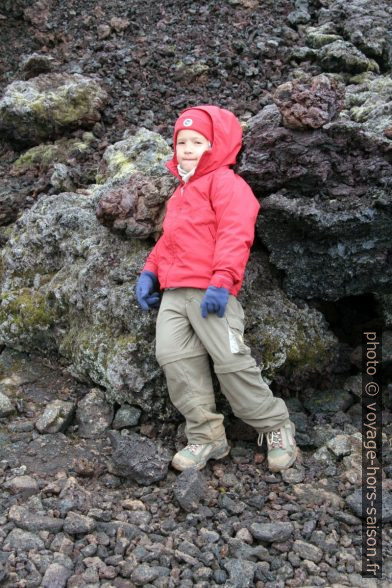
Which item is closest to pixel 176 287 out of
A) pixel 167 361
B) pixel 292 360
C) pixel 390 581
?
pixel 167 361

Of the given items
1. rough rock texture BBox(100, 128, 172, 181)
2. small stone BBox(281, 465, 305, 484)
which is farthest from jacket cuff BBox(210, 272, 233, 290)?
rough rock texture BBox(100, 128, 172, 181)

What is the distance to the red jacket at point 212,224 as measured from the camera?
4.65 metres

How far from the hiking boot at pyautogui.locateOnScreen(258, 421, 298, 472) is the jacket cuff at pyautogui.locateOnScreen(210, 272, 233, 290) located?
129 cm

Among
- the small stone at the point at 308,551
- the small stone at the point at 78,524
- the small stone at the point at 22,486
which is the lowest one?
the small stone at the point at 308,551

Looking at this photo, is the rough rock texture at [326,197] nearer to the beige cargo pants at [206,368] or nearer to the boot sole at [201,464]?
the beige cargo pants at [206,368]

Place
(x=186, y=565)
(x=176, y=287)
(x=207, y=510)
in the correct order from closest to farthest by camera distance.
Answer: (x=186, y=565)
(x=207, y=510)
(x=176, y=287)

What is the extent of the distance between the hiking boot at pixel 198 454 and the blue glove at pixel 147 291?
121cm

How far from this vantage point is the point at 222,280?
4.55m

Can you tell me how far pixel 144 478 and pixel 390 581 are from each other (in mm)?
1877

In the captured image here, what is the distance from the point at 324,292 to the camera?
548cm

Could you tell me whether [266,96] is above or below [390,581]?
above

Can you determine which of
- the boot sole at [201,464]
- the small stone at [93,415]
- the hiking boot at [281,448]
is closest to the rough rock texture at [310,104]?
the hiking boot at [281,448]

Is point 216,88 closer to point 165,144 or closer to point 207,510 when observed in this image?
point 165,144

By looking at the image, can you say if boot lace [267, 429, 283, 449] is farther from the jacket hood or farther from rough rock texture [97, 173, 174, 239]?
the jacket hood
